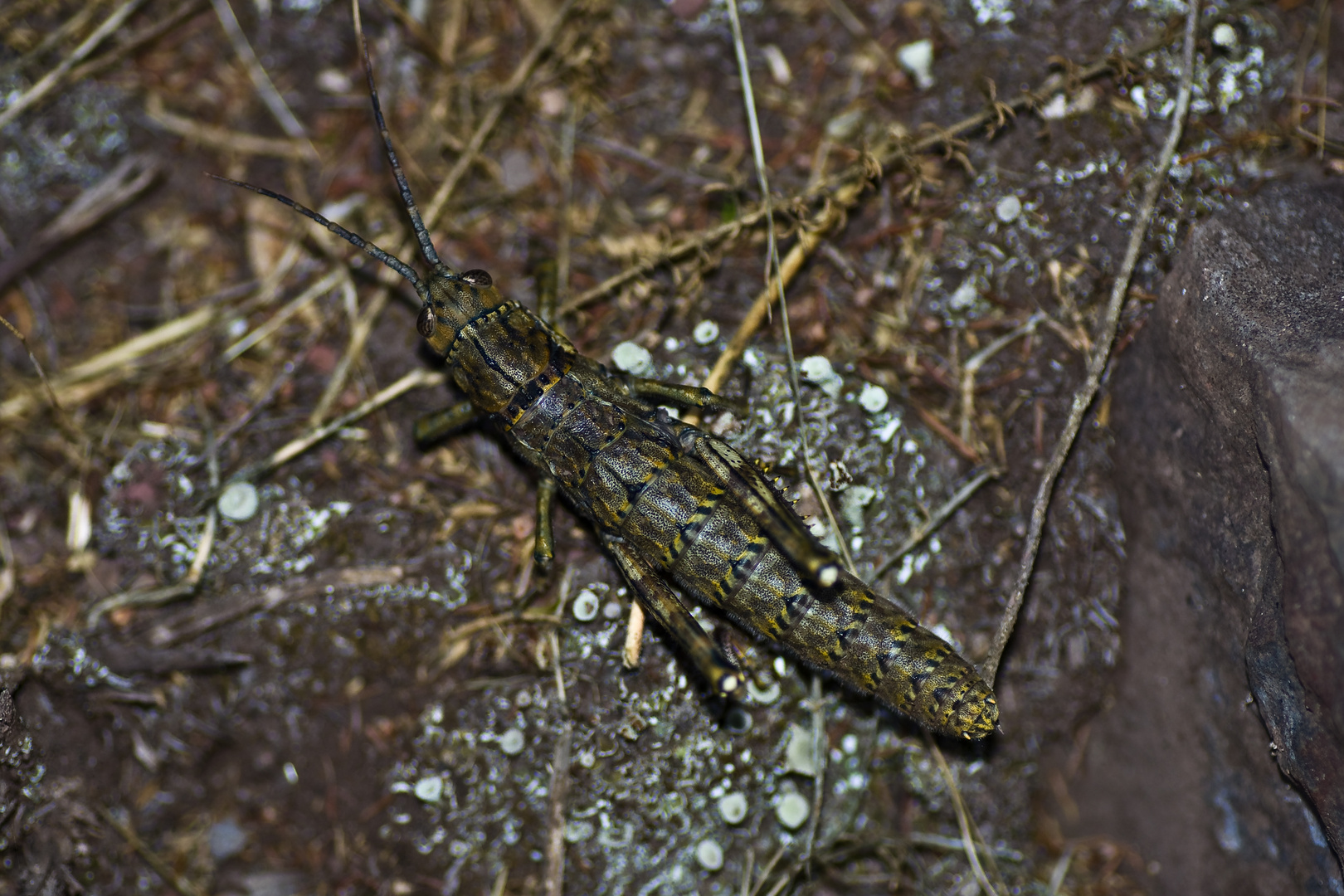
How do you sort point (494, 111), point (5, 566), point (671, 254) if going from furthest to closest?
point (494, 111)
point (5, 566)
point (671, 254)

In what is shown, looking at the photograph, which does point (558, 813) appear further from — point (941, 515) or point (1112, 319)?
point (1112, 319)

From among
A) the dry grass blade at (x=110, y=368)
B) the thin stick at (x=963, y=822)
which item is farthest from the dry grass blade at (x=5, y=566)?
the thin stick at (x=963, y=822)

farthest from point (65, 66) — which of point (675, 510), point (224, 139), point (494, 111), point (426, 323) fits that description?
point (675, 510)

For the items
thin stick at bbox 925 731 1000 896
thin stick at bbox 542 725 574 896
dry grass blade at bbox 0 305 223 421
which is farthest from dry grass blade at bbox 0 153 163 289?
thin stick at bbox 925 731 1000 896

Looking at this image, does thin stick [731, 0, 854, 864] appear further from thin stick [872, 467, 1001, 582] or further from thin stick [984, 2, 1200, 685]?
thin stick [984, 2, 1200, 685]

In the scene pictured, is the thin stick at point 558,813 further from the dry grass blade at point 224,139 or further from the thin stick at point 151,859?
the dry grass blade at point 224,139

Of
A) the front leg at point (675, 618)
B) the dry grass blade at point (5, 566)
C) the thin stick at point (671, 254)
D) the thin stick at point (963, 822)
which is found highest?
the thin stick at point (671, 254)
